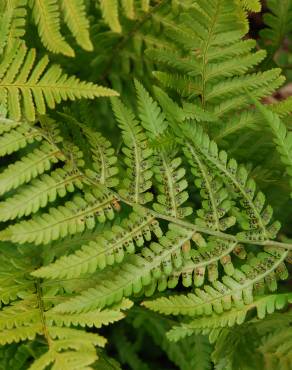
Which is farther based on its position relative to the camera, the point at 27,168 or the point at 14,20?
the point at 14,20

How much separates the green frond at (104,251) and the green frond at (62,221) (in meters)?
0.06

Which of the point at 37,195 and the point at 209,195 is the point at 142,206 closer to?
the point at 209,195

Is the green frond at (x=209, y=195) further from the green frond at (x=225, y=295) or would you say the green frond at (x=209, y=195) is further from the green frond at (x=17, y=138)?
the green frond at (x=17, y=138)

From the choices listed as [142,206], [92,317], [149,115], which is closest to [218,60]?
[149,115]

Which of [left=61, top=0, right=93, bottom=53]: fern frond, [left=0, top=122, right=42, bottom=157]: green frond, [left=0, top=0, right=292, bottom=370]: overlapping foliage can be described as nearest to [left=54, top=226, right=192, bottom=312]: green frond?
[left=0, top=0, right=292, bottom=370]: overlapping foliage

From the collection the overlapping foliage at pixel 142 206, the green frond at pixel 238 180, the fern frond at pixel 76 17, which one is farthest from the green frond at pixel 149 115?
the fern frond at pixel 76 17

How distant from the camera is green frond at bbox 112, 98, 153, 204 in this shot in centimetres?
166

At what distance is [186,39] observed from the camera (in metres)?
1.81

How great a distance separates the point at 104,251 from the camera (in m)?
1.57

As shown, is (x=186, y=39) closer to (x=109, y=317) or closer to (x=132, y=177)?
(x=132, y=177)

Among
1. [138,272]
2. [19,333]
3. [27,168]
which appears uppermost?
[27,168]

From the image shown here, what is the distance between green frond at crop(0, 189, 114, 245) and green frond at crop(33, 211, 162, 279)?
0.21 feet

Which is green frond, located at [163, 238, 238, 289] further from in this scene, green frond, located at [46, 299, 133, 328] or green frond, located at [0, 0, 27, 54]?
green frond, located at [0, 0, 27, 54]

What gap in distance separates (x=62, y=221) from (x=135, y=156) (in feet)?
0.98
